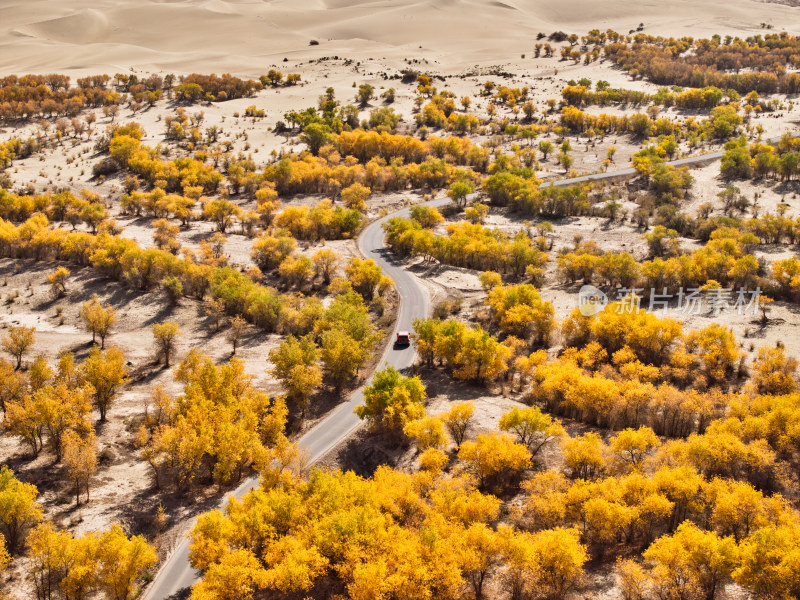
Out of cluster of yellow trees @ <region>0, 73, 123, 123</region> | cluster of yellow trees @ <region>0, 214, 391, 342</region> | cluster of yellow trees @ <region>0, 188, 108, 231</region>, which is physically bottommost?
cluster of yellow trees @ <region>0, 214, 391, 342</region>

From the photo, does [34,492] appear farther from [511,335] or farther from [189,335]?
[511,335]

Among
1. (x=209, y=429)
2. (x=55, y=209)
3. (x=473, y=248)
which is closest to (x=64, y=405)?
(x=209, y=429)

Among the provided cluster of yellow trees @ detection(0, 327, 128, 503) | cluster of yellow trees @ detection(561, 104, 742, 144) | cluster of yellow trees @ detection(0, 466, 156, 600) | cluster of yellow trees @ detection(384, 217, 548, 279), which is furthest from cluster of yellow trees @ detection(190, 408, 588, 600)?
cluster of yellow trees @ detection(561, 104, 742, 144)

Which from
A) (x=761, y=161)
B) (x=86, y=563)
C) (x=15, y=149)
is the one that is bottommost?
(x=86, y=563)

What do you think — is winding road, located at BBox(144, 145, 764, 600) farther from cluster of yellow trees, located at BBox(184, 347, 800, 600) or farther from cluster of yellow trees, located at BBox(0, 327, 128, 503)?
cluster of yellow trees, located at BBox(0, 327, 128, 503)

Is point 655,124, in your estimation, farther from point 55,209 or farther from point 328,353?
point 55,209

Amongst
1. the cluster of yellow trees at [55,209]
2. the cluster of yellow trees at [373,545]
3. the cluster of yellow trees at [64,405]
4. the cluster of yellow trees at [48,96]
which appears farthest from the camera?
the cluster of yellow trees at [48,96]

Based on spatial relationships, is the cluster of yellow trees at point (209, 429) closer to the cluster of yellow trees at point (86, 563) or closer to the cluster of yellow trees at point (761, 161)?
the cluster of yellow trees at point (86, 563)

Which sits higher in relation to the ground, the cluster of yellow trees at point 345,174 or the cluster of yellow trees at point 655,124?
the cluster of yellow trees at point 655,124

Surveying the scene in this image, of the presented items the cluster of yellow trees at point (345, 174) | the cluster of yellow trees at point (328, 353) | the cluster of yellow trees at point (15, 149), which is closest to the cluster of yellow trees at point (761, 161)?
the cluster of yellow trees at point (345, 174)
